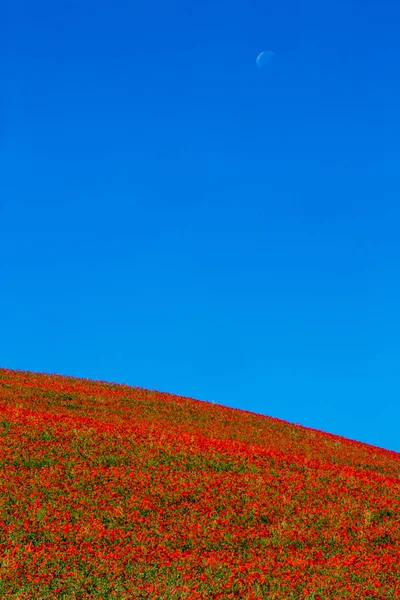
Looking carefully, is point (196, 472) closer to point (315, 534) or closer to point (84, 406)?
point (315, 534)

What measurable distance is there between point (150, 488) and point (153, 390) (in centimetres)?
1967

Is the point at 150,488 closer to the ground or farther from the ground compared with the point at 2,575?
farther from the ground

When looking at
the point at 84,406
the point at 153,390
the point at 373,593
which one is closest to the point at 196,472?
the point at 373,593

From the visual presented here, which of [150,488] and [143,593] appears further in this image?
[150,488]

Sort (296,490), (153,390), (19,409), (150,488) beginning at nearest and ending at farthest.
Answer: (150,488) → (296,490) → (19,409) → (153,390)

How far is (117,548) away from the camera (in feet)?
48.6

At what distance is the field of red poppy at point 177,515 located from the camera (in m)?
13.7

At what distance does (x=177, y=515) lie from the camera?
56.3 ft

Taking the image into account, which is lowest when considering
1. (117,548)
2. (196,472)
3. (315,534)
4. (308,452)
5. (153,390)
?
(117,548)

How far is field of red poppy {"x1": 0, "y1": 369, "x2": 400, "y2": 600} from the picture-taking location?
13719 millimetres

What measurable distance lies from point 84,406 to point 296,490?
1181 centimetres

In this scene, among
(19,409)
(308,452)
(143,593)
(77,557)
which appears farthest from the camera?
(308,452)

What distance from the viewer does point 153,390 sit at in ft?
125

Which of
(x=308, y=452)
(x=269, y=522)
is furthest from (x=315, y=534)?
(x=308, y=452)
